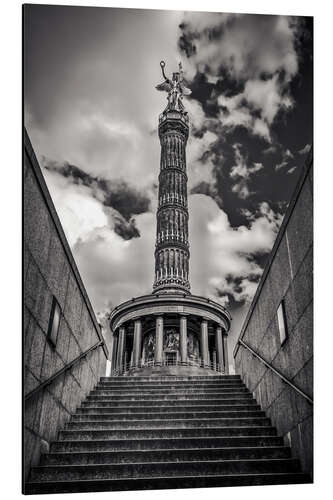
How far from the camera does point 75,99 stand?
7602mm

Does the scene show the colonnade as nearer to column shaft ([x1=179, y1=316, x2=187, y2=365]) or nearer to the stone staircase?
column shaft ([x1=179, y1=316, x2=187, y2=365])

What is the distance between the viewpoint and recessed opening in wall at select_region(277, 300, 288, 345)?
6.40 meters

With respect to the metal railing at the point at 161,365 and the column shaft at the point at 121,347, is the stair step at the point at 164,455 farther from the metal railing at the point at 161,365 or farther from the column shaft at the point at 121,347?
the column shaft at the point at 121,347

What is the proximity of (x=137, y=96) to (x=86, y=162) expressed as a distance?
5.91ft

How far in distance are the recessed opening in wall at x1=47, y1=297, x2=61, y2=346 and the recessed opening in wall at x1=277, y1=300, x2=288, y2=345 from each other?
3370mm

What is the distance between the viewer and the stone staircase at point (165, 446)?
16.9 ft

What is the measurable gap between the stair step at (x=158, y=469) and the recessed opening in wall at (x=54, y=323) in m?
1.62

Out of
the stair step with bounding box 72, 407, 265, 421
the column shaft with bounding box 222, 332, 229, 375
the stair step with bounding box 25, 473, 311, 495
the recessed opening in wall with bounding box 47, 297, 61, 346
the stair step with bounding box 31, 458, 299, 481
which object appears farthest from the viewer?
the column shaft with bounding box 222, 332, 229, 375

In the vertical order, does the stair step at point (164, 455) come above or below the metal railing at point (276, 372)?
below

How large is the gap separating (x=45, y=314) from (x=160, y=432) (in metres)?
2.68

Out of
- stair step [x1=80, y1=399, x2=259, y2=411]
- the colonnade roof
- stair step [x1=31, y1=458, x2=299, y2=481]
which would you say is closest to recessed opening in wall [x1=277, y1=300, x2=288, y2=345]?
stair step [x1=31, y1=458, x2=299, y2=481]

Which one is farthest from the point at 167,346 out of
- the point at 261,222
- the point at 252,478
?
the point at 252,478

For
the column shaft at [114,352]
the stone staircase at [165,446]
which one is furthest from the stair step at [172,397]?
the column shaft at [114,352]

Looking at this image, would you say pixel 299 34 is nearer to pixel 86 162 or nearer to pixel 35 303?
pixel 86 162
